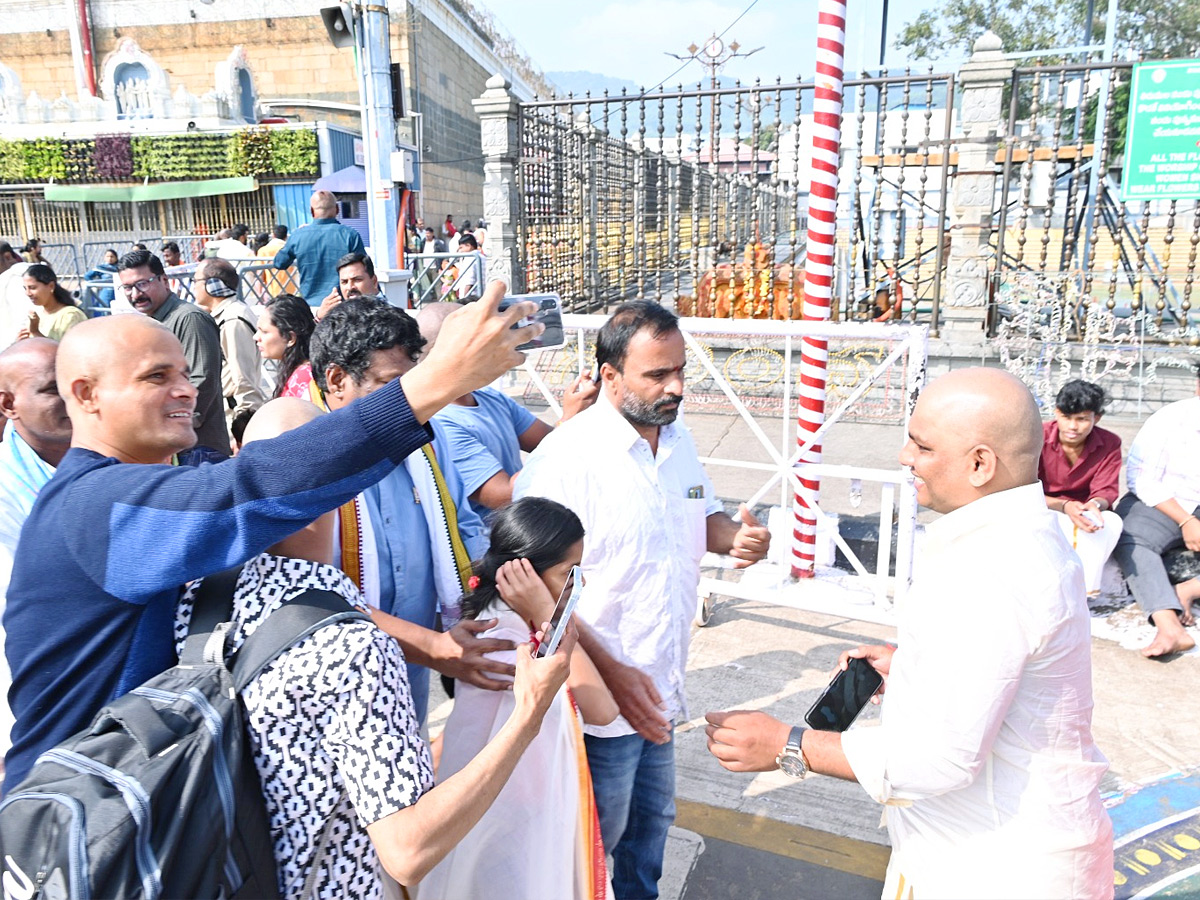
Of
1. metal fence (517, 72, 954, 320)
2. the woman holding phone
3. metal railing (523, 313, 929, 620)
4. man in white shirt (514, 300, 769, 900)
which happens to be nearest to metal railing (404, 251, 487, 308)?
metal fence (517, 72, 954, 320)

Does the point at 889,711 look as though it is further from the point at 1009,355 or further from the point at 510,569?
the point at 1009,355

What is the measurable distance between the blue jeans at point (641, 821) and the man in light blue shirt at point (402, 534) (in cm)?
58

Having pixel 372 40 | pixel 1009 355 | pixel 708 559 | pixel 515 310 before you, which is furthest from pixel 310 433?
pixel 1009 355

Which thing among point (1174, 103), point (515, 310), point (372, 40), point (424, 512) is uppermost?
point (372, 40)

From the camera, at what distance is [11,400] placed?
8.70 feet

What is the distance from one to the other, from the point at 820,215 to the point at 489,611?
9.68 ft

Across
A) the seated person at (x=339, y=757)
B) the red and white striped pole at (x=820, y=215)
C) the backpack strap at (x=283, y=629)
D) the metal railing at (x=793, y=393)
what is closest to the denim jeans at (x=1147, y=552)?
the metal railing at (x=793, y=393)

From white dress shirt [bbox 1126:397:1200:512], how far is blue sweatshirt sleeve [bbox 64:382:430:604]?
14.1 feet

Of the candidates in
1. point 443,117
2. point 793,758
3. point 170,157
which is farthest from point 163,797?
point 443,117

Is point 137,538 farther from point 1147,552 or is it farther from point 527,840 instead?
Answer: point 1147,552

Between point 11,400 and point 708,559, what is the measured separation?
328 centimetres

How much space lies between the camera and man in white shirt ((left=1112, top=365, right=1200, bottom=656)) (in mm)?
4137

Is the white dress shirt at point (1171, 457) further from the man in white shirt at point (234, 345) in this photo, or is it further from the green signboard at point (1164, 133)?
the man in white shirt at point (234, 345)

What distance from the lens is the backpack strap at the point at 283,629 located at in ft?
4.00
